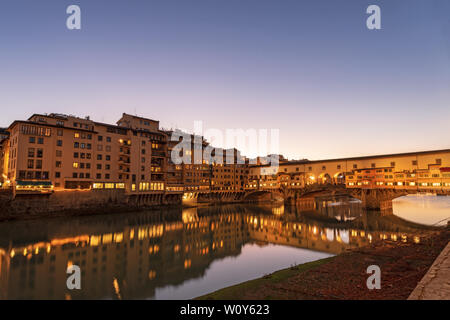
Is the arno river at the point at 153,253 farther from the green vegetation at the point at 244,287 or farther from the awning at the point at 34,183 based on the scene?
the awning at the point at 34,183

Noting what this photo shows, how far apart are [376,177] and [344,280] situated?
67759 millimetres

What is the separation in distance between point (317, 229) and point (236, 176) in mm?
70083

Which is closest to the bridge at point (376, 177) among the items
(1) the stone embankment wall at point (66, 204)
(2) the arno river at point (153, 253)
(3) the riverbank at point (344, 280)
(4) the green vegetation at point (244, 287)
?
(2) the arno river at point (153, 253)

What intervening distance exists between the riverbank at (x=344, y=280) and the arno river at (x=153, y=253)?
14.7 ft

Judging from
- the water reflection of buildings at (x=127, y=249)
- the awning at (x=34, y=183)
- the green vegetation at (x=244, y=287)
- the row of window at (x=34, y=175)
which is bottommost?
the water reflection of buildings at (x=127, y=249)

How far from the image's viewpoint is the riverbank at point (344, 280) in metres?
13.1

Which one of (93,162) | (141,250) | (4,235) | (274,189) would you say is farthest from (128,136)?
(274,189)

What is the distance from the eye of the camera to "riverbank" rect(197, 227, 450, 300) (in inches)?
517

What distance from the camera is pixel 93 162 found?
65438 mm

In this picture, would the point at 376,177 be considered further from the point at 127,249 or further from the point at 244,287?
the point at 244,287

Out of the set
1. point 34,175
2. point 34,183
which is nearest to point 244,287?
point 34,183

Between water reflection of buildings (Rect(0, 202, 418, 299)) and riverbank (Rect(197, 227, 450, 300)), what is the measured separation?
751 centimetres
